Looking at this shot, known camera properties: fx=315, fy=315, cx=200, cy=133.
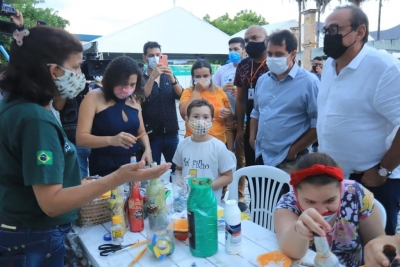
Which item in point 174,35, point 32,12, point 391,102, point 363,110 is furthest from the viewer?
point 174,35

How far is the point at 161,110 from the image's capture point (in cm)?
341

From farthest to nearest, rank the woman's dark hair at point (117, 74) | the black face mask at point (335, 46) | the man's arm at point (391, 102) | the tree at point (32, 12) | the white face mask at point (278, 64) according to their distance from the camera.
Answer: the tree at point (32, 12) → the white face mask at point (278, 64) → the woman's dark hair at point (117, 74) → the black face mask at point (335, 46) → the man's arm at point (391, 102)

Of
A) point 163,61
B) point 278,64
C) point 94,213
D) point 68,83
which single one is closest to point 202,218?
point 94,213

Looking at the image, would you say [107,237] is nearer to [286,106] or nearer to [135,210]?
[135,210]

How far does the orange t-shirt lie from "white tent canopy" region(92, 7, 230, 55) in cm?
1726

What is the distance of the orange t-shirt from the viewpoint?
334 cm

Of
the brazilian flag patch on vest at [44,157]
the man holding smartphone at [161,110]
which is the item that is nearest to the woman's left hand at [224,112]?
the man holding smartphone at [161,110]

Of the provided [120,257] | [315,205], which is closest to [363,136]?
[315,205]

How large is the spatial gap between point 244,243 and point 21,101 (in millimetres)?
1191

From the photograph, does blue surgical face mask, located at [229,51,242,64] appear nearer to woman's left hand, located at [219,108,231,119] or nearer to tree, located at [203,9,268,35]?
woman's left hand, located at [219,108,231,119]

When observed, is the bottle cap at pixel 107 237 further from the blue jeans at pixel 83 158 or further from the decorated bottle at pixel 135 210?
the blue jeans at pixel 83 158

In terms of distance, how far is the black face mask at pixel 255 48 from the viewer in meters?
3.36

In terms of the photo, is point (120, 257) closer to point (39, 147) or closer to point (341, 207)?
point (39, 147)

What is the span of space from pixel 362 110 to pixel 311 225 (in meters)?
1.19
